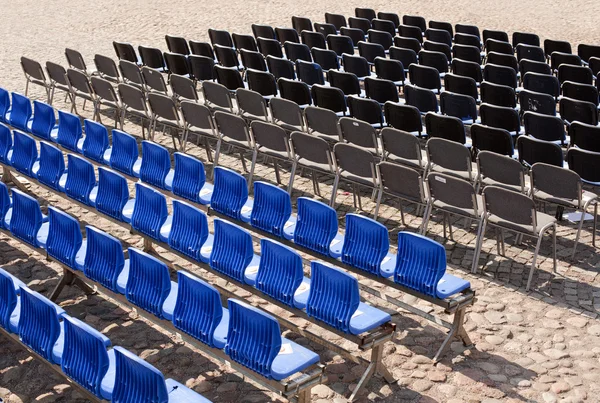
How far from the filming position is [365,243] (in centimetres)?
809

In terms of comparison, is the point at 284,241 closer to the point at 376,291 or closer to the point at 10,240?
the point at 376,291

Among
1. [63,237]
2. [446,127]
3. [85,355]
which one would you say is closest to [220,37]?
[446,127]

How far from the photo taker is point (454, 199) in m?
9.32

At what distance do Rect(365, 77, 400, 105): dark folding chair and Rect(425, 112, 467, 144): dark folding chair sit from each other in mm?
1665

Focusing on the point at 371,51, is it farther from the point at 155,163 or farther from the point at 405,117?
the point at 155,163

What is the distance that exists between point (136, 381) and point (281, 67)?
936 cm

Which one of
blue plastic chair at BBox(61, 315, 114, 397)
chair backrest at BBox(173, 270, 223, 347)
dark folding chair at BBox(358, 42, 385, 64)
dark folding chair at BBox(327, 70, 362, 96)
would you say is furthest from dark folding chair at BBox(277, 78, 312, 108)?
blue plastic chair at BBox(61, 315, 114, 397)

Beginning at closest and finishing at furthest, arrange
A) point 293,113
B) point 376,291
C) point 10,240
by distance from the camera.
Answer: point 376,291 → point 10,240 → point 293,113

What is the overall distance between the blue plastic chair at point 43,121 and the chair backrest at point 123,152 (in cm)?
161

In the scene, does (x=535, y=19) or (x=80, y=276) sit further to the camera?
(x=535, y=19)

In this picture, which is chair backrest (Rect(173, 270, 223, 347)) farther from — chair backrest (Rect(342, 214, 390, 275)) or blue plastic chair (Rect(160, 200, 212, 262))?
chair backrest (Rect(342, 214, 390, 275))

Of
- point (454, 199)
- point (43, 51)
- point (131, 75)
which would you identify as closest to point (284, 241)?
point (454, 199)

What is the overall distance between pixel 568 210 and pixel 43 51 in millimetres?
12666

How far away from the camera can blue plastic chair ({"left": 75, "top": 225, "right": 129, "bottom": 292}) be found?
7.78 metres
